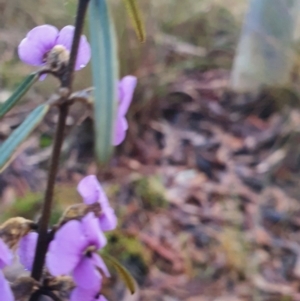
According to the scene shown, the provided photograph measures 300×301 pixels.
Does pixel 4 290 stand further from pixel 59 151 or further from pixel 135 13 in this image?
pixel 135 13

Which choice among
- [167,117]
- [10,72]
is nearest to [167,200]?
[167,117]

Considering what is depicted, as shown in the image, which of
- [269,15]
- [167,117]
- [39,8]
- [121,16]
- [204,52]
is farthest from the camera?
[204,52]

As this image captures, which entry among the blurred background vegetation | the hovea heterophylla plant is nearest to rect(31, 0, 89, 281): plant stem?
the hovea heterophylla plant

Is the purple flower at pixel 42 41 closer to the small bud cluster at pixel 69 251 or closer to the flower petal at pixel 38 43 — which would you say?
the flower petal at pixel 38 43

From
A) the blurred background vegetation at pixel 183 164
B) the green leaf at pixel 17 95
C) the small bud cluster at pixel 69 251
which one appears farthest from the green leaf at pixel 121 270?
the blurred background vegetation at pixel 183 164

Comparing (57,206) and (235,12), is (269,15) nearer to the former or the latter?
(235,12)

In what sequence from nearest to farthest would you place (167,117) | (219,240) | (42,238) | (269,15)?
(42,238) < (219,240) < (269,15) < (167,117)

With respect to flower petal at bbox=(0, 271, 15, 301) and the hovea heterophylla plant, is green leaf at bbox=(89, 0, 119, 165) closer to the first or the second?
the hovea heterophylla plant
